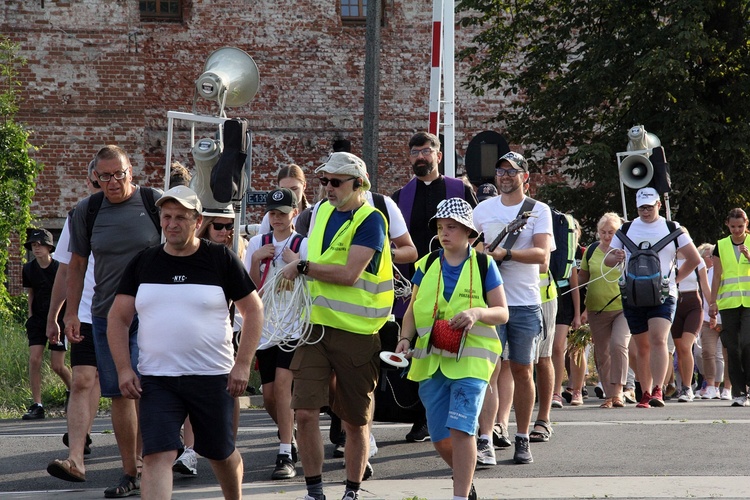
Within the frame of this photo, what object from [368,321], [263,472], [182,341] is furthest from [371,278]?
[263,472]

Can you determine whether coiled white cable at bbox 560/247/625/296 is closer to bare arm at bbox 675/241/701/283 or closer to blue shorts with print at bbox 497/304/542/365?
bare arm at bbox 675/241/701/283

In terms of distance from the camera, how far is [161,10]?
2825cm

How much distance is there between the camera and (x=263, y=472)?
8.38m

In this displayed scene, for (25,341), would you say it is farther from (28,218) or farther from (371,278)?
(371,278)

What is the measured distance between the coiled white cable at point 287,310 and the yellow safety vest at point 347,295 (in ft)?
0.18

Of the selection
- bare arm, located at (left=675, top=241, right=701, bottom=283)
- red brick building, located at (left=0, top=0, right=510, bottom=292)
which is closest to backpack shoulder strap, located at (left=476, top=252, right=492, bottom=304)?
bare arm, located at (left=675, top=241, right=701, bottom=283)

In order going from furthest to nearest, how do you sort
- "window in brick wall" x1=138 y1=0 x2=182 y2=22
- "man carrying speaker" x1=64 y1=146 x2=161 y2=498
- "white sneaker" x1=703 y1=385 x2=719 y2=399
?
"window in brick wall" x1=138 y1=0 x2=182 y2=22, "white sneaker" x1=703 y1=385 x2=719 y2=399, "man carrying speaker" x1=64 y1=146 x2=161 y2=498

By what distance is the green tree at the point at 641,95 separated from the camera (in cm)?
2262

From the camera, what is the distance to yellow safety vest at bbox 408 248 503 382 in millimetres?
6730

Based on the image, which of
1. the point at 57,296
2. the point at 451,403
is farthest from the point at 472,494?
the point at 57,296

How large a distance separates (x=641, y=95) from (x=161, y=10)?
11.7m

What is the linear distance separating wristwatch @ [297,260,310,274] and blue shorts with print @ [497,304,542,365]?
2041mm

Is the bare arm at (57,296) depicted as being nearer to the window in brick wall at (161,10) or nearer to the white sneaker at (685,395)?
the white sneaker at (685,395)

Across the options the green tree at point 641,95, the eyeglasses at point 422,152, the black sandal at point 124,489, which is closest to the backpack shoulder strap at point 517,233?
the eyeglasses at point 422,152
